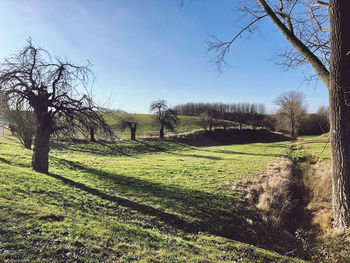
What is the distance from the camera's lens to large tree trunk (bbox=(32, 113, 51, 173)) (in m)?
11.1

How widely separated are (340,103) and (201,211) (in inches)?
244

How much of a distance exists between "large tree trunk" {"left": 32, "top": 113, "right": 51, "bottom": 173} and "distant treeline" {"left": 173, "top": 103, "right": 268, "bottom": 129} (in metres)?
42.7

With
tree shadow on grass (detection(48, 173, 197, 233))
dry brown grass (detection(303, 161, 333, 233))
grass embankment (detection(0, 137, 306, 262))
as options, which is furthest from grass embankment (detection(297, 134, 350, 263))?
tree shadow on grass (detection(48, 173, 197, 233))

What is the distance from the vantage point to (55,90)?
11.3 meters

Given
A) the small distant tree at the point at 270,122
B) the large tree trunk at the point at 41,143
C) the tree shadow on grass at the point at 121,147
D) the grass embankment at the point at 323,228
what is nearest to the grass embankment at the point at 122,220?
the grass embankment at the point at 323,228

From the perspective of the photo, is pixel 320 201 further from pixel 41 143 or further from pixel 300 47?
pixel 41 143

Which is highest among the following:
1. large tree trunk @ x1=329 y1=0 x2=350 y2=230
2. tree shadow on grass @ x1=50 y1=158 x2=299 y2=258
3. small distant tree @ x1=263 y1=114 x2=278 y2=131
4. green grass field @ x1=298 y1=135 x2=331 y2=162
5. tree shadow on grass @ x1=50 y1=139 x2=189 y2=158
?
small distant tree @ x1=263 y1=114 x2=278 y2=131

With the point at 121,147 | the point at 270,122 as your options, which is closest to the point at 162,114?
the point at 121,147

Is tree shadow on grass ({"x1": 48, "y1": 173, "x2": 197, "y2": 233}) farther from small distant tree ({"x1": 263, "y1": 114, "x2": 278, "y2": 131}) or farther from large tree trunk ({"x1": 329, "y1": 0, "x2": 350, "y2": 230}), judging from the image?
small distant tree ({"x1": 263, "y1": 114, "x2": 278, "y2": 131})

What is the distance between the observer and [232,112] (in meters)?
86.8

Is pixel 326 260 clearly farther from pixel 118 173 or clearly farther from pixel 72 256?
pixel 118 173

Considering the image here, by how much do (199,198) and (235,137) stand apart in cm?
4517

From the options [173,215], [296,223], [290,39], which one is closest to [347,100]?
[290,39]

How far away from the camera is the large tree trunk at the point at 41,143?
36.6 feet
